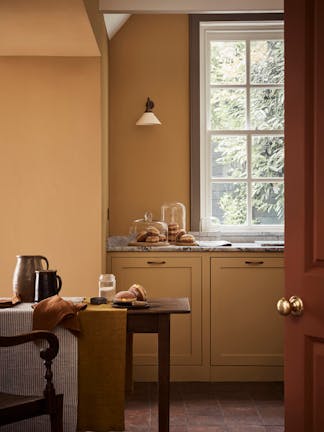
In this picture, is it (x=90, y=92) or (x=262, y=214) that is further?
(x=262, y=214)

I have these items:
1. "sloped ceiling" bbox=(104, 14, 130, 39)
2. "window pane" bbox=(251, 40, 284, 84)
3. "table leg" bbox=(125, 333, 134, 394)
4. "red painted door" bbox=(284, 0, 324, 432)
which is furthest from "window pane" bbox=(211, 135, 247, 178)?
"red painted door" bbox=(284, 0, 324, 432)

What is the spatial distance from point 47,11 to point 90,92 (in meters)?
1.24

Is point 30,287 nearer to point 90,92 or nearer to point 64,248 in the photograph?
point 64,248

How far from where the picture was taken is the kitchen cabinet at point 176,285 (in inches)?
200

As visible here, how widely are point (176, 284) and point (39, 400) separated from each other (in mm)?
2245

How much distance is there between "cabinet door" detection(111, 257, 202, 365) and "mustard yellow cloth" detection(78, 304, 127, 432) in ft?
5.85

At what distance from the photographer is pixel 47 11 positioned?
3.66m

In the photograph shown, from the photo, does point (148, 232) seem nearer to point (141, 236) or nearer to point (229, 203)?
point (141, 236)

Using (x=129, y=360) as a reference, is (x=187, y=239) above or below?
above

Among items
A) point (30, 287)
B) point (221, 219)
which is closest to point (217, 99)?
point (221, 219)

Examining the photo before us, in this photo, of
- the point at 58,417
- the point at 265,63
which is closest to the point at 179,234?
the point at 265,63

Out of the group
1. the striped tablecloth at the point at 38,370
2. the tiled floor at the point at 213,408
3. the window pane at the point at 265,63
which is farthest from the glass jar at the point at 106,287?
the window pane at the point at 265,63

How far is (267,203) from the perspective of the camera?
5.73 m

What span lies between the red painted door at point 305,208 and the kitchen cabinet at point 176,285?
2.74 meters
